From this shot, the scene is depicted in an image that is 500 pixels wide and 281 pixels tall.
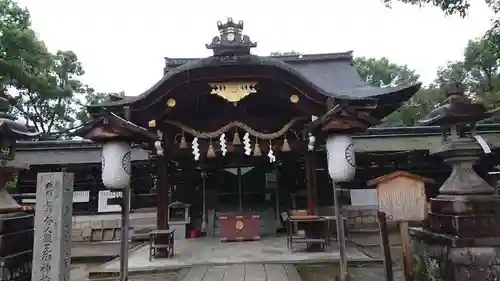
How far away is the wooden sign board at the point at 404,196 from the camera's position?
502 centimetres

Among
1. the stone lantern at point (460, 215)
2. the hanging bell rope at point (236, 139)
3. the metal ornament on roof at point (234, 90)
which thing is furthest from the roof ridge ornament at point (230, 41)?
the stone lantern at point (460, 215)

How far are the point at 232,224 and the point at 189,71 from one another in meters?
5.78

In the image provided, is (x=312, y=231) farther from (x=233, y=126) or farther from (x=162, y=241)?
(x=162, y=241)

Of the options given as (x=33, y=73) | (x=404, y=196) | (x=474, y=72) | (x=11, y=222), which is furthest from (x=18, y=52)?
(x=474, y=72)

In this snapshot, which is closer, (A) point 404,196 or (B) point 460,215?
(A) point 404,196

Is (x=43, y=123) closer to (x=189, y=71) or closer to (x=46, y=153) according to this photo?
(x=46, y=153)

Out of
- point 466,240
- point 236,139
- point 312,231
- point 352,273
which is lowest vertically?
point 352,273

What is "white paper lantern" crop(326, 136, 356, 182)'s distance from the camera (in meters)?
6.27

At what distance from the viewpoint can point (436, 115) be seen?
6.23m

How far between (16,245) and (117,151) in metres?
2.18

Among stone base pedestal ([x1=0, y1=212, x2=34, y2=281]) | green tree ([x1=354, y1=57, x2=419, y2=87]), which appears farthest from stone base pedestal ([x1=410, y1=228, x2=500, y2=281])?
green tree ([x1=354, y1=57, x2=419, y2=87])

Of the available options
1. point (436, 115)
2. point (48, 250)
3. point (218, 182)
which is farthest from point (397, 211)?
point (218, 182)

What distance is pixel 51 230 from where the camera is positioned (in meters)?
4.87

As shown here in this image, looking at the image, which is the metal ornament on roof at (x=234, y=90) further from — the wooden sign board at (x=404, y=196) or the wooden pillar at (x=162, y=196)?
the wooden sign board at (x=404, y=196)
